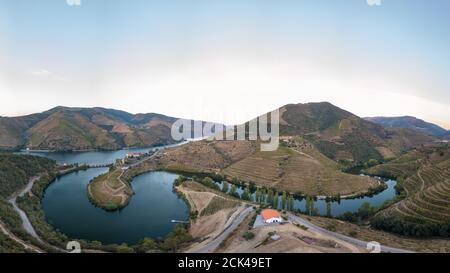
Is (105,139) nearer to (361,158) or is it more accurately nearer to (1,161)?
(1,161)

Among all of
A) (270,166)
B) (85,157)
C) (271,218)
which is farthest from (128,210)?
(85,157)

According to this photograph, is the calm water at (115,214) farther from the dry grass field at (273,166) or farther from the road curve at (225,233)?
the dry grass field at (273,166)

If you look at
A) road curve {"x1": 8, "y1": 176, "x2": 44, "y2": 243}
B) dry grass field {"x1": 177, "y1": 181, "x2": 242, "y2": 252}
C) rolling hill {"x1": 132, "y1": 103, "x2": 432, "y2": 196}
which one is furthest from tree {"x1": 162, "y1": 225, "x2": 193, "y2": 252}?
rolling hill {"x1": 132, "y1": 103, "x2": 432, "y2": 196}

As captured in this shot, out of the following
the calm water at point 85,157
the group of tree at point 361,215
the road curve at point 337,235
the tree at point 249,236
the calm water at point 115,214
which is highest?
the calm water at point 85,157

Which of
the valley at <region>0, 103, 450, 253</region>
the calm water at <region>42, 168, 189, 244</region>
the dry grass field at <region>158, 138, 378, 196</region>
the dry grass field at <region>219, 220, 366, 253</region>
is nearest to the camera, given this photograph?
the dry grass field at <region>219, 220, 366, 253</region>

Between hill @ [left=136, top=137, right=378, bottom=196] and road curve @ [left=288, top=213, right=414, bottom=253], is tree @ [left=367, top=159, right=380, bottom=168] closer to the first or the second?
hill @ [left=136, top=137, right=378, bottom=196]

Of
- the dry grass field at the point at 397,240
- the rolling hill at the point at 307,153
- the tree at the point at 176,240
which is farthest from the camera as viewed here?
the rolling hill at the point at 307,153

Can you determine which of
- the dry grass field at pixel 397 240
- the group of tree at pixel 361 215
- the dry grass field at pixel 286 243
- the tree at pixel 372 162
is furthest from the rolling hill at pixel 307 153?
the dry grass field at pixel 286 243

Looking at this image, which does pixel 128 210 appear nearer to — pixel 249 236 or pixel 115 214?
pixel 115 214
